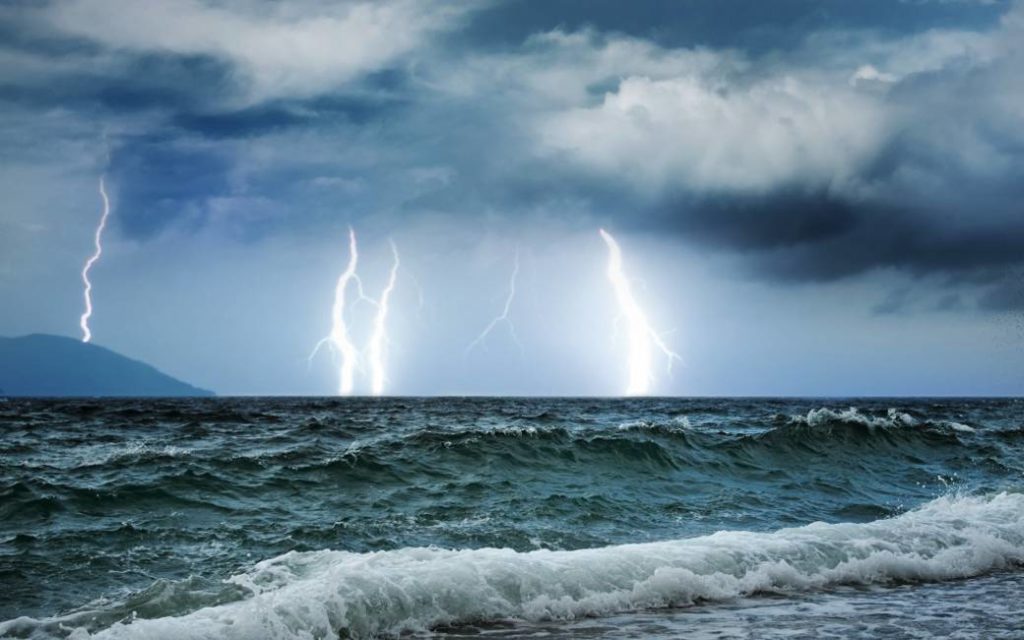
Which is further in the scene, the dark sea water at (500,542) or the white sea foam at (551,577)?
the dark sea water at (500,542)

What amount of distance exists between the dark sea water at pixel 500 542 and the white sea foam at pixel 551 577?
25mm

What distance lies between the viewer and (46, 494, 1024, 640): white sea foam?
7.39m

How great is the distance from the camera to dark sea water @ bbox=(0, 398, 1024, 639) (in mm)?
7703

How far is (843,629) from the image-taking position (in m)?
7.46

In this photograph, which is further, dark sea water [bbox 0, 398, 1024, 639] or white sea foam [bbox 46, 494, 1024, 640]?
dark sea water [bbox 0, 398, 1024, 639]

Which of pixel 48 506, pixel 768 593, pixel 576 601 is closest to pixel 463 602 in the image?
pixel 576 601

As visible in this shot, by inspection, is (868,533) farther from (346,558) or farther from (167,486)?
(167,486)

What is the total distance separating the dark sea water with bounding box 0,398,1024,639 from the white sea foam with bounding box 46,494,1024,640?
25mm

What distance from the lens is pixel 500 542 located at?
37.3 feet

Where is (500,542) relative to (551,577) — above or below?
below

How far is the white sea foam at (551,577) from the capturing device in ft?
24.3

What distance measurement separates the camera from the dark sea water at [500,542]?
7.70m

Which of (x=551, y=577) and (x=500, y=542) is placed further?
(x=500, y=542)

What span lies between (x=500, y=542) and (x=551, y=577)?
9.12 feet
